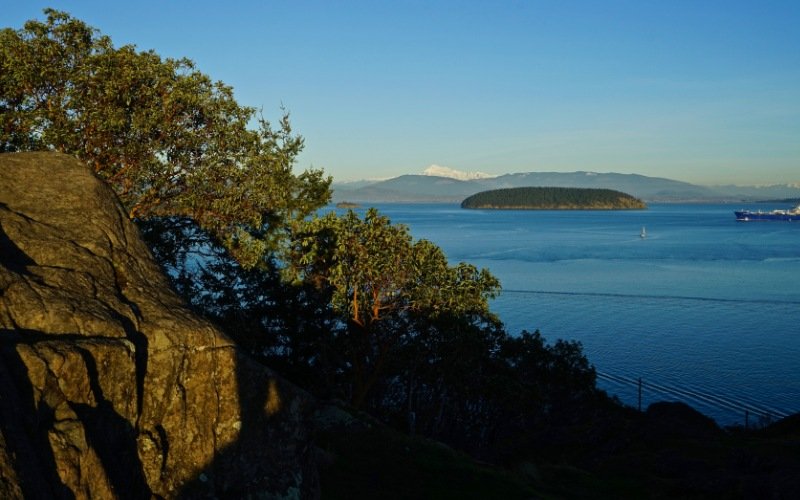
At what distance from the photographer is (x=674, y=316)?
66.5 meters

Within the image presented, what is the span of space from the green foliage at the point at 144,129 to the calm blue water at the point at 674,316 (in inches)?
1172

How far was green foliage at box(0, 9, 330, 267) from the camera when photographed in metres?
19.3

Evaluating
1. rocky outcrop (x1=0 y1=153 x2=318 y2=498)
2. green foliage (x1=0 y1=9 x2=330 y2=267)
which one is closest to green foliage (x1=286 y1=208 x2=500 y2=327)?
green foliage (x1=0 y1=9 x2=330 y2=267)

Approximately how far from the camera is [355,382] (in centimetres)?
2905

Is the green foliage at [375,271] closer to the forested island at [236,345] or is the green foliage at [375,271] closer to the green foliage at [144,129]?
the forested island at [236,345]

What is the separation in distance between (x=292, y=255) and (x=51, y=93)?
1060cm

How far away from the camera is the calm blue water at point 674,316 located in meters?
45.6

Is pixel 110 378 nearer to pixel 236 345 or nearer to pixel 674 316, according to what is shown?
pixel 236 345

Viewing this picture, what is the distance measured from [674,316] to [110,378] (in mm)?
65345

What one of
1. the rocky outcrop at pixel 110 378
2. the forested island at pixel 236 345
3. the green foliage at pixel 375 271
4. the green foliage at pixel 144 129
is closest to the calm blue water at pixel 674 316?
the forested island at pixel 236 345

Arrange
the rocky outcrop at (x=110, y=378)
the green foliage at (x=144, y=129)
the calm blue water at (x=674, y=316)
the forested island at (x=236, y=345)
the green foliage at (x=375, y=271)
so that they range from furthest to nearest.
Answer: the calm blue water at (x=674, y=316), the green foliage at (x=375, y=271), the green foliage at (x=144, y=129), the forested island at (x=236, y=345), the rocky outcrop at (x=110, y=378)

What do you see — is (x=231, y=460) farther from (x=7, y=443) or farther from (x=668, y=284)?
(x=668, y=284)

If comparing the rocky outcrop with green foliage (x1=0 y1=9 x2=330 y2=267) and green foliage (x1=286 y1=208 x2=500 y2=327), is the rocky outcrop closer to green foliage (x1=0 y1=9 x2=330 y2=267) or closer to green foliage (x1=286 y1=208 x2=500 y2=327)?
green foliage (x1=0 y1=9 x2=330 y2=267)

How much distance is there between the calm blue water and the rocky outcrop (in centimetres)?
3696
